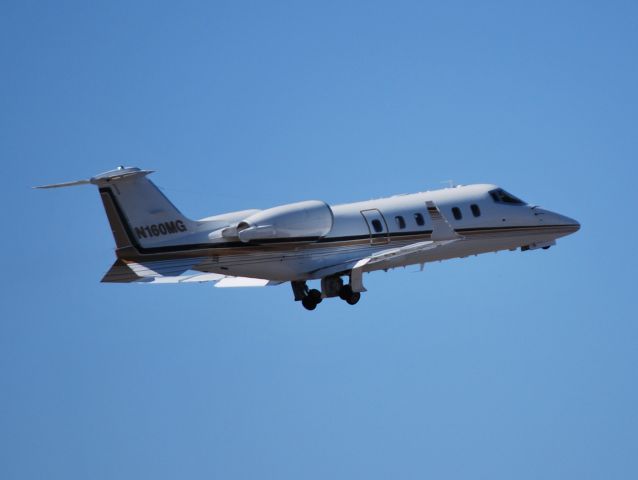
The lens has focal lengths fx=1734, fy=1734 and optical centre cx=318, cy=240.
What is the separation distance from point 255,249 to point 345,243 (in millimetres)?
3332

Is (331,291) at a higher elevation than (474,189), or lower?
lower

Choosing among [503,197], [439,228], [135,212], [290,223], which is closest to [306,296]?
[290,223]

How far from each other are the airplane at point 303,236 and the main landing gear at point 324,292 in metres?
0.03

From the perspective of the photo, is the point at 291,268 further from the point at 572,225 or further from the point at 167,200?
the point at 572,225

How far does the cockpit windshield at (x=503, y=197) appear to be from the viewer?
56.2 metres

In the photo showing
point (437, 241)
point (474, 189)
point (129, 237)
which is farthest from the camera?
point (474, 189)

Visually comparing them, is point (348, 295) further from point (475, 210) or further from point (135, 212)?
point (135, 212)

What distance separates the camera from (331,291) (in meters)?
51.7

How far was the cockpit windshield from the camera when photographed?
184 feet

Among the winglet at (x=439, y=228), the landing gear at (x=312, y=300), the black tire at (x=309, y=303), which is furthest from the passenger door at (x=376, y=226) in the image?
the black tire at (x=309, y=303)

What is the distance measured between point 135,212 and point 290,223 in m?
4.41

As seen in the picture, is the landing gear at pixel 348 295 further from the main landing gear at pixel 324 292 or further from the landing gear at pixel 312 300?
the landing gear at pixel 312 300

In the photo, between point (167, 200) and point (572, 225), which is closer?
point (167, 200)

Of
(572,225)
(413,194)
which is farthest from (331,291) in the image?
(572,225)
